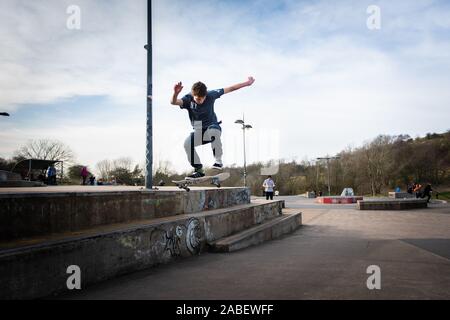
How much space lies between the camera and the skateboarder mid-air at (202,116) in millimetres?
6742

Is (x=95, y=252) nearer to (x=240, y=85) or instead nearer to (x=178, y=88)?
(x=178, y=88)

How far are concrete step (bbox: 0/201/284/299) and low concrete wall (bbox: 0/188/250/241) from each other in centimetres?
21

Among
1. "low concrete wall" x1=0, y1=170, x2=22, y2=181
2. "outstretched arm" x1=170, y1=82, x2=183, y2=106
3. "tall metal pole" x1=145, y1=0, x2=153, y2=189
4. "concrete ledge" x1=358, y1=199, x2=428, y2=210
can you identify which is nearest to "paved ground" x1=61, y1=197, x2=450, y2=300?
"tall metal pole" x1=145, y1=0, x2=153, y2=189

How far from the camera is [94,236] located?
414 cm

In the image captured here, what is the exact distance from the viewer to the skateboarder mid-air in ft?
22.1

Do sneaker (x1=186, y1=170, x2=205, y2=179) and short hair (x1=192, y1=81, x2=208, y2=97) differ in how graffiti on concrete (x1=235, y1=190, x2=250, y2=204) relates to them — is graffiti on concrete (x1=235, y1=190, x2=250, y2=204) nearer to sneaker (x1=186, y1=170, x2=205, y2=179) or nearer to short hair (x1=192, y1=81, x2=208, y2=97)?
sneaker (x1=186, y1=170, x2=205, y2=179)

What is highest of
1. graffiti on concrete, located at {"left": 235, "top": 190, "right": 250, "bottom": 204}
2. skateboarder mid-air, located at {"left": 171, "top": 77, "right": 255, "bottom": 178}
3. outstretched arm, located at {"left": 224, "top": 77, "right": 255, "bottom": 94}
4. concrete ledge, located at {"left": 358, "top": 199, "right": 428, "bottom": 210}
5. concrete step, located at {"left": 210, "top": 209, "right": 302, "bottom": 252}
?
outstretched arm, located at {"left": 224, "top": 77, "right": 255, "bottom": 94}

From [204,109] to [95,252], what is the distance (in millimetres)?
3728

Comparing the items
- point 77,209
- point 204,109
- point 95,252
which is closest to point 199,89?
point 204,109

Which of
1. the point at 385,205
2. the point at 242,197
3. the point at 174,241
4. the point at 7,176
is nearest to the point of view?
the point at 174,241

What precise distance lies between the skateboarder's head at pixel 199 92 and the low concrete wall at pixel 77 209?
206 centimetres

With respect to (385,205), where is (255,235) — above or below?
above

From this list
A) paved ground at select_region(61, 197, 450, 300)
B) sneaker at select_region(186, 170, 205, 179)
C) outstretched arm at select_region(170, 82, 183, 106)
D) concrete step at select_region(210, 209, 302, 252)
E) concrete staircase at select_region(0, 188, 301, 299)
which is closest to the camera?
concrete staircase at select_region(0, 188, 301, 299)

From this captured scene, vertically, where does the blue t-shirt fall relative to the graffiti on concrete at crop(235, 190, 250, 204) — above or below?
above
